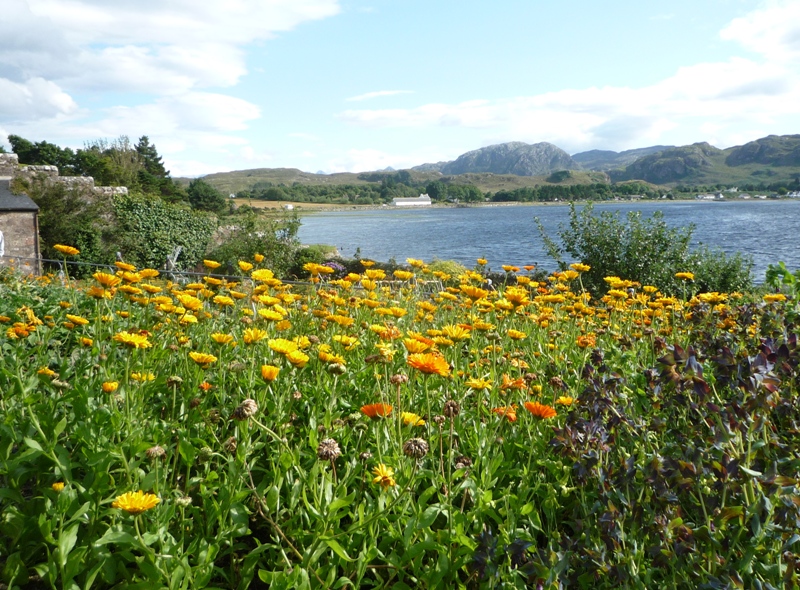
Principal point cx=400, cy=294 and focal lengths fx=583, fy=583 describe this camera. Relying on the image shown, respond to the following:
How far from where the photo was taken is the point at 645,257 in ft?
36.2

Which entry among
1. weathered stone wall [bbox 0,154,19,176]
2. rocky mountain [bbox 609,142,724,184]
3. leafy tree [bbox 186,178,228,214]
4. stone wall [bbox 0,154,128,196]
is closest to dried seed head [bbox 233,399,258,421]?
stone wall [bbox 0,154,128,196]

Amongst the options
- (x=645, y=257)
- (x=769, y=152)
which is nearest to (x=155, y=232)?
(x=645, y=257)

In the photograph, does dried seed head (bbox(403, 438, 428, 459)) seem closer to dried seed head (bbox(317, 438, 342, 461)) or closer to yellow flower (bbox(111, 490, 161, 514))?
dried seed head (bbox(317, 438, 342, 461))

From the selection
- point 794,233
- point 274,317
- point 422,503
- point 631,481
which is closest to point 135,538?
point 422,503

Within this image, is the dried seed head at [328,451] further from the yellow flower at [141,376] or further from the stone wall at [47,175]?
the stone wall at [47,175]

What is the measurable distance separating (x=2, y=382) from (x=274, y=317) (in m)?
1.36

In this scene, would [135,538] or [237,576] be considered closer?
[135,538]

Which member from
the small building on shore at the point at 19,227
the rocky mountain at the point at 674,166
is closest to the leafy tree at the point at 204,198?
the small building on shore at the point at 19,227

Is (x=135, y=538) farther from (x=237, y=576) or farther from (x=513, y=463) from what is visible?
(x=513, y=463)

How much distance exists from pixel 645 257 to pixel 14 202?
17787 millimetres

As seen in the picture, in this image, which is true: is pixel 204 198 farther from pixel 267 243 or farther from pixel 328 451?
pixel 328 451

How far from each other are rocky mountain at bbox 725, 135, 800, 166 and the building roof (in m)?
188

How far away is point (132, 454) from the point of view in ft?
6.29

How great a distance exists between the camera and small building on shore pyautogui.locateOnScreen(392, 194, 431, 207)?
141 meters
